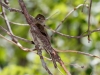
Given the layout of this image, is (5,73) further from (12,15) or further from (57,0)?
(12,15)

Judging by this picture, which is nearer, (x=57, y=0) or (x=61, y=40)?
(x=57, y=0)

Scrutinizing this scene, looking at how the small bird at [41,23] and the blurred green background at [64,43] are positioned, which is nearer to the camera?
the small bird at [41,23]

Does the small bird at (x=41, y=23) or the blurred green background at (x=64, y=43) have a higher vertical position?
the blurred green background at (x=64, y=43)

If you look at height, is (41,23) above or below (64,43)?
below

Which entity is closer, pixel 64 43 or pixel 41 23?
pixel 41 23

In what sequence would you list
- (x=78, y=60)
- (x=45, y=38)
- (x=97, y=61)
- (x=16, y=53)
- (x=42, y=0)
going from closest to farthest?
(x=45, y=38) < (x=97, y=61) < (x=78, y=60) < (x=42, y=0) < (x=16, y=53)

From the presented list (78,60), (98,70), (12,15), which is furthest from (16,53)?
(98,70)

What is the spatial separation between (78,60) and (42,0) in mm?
431

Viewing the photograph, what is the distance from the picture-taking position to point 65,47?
1.85 m

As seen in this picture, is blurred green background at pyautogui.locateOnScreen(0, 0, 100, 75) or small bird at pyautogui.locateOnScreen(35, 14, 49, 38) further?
blurred green background at pyautogui.locateOnScreen(0, 0, 100, 75)

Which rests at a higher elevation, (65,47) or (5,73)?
(65,47)

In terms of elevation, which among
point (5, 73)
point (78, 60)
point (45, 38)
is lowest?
point (45, 38)

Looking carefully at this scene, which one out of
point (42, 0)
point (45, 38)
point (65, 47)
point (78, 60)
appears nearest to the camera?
point (45, 38)

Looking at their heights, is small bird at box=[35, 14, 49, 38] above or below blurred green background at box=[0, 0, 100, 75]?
below
